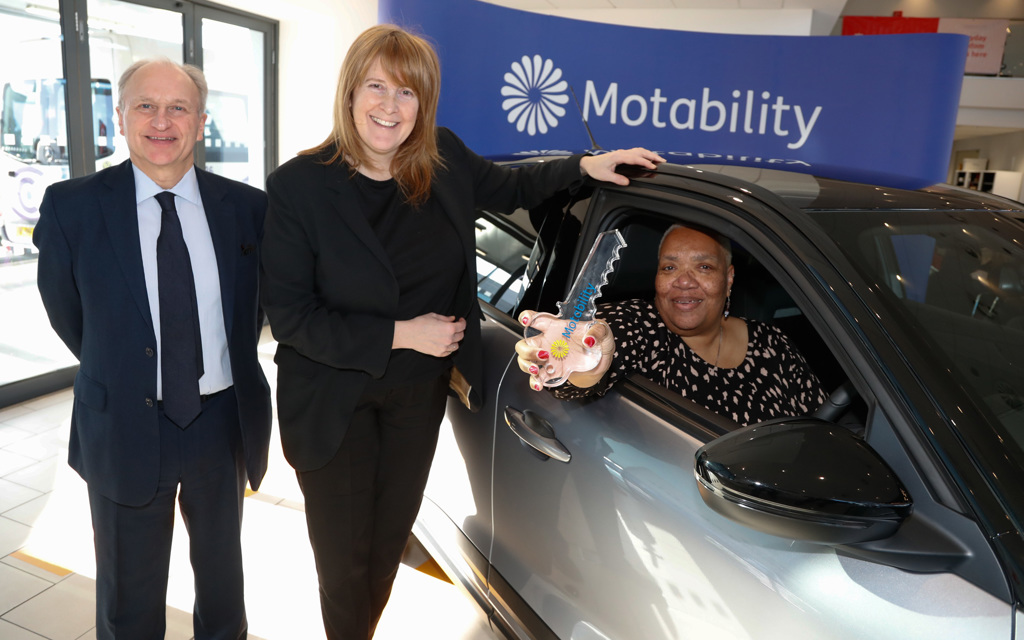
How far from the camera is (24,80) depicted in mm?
3988

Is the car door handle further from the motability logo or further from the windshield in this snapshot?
the motability logo

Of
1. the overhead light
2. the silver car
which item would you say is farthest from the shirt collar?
the overhead light

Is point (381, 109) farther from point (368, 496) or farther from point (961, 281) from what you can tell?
point (961, 281)

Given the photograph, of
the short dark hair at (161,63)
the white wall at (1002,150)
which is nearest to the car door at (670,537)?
the short dark hair at (161,63)

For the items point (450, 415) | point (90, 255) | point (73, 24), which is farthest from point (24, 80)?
point (450, 415)

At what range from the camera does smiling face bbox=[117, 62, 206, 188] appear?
4.86ft

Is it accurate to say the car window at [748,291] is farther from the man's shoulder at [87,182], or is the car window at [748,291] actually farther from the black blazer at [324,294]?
the man's shoulder at [87,182]

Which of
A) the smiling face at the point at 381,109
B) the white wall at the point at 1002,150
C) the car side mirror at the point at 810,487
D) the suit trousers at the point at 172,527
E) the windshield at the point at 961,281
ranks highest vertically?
the white wall at the point at 1002,150

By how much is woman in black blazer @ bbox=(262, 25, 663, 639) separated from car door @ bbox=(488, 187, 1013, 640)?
0.19m

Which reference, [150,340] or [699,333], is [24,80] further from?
[699,333]

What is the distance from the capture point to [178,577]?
230 centimetres

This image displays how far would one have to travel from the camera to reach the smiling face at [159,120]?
148cm

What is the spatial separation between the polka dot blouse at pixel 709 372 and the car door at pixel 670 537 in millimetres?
133

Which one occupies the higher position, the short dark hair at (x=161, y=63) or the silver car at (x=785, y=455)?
the short dark hair at (x=161, y=63)
